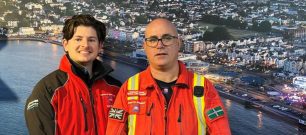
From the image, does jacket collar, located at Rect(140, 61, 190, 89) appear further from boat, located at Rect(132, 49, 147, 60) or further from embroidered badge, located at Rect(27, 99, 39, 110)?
boat, located at Rect(132, 49, 147, 60)

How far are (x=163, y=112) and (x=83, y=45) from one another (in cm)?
35

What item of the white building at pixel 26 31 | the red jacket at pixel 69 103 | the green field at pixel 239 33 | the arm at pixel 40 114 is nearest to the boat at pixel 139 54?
the green field at pixel 239 33

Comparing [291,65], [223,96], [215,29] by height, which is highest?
[215,29]

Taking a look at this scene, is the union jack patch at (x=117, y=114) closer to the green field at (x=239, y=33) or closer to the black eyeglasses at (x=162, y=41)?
the black eyeglasses at (x=162, y=41)

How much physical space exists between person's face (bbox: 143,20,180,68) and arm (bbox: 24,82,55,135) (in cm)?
34

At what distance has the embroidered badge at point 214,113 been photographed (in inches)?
51.5

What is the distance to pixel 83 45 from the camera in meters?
1.48

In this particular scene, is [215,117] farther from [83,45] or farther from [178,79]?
[83,45]

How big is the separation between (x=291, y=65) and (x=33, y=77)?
207 cm

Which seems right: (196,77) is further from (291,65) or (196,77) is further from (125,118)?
(291,65)

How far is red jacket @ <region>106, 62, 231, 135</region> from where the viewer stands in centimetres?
131

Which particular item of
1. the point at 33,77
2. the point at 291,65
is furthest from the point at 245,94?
the point at 33,77

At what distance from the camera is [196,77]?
138 cm

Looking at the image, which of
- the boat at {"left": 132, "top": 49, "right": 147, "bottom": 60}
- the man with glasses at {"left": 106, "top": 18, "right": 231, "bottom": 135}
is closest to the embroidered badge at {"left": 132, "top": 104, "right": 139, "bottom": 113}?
the man with glasses at {"left": 106, "top": 18, "right": 231, "bottom": 135}
